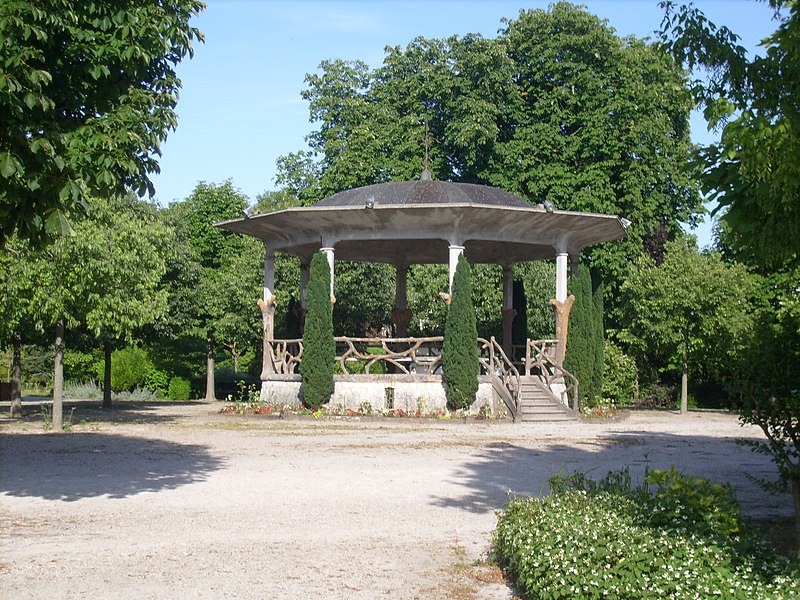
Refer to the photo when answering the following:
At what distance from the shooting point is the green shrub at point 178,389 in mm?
42656

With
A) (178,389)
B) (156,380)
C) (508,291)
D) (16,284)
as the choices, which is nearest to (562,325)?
(508,291)

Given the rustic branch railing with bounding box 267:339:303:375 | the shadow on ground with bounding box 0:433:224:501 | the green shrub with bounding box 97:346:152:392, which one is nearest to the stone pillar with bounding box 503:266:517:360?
the rustic branch railing with bounding box 267:339:303:375

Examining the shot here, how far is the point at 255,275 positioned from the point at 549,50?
15.6 metres

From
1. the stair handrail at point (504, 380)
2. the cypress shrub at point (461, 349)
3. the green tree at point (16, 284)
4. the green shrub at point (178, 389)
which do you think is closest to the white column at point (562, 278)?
the stair handrail at point (504, 380)

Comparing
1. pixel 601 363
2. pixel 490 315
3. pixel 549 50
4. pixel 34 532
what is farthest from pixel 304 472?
pixel 549 50

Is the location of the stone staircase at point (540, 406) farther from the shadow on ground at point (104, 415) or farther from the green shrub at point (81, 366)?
the green shrub at point (81, 366)

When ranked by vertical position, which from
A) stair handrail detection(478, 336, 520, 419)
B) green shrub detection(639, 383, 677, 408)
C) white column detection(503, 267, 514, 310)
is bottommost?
green shrub detection(639, 383, 677, 408)

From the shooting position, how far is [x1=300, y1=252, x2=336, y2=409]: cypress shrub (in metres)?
24.7

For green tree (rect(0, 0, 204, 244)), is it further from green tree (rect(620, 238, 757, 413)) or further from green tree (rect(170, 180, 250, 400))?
green tree (rect(170, 180, 250, 400))

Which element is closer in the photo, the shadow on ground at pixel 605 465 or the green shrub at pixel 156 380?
the shadow on ground at pixel 605 465

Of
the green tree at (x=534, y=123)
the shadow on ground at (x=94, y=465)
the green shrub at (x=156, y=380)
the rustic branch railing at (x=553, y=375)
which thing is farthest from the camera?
the green shrub at (x=156, y=380)

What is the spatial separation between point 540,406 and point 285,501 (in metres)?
14.7

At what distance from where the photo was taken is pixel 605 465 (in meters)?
14.2

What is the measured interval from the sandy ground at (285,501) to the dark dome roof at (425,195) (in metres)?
7.08
